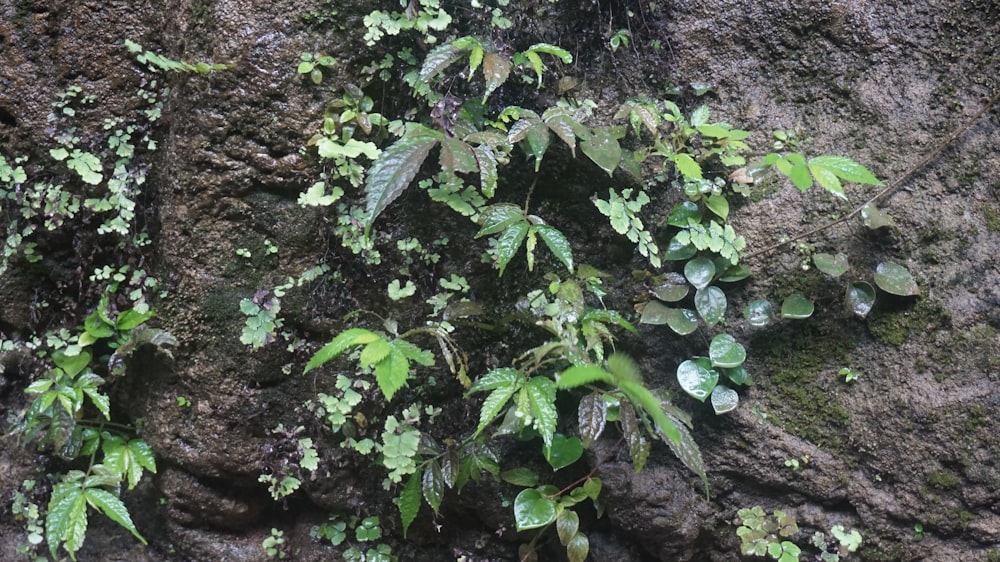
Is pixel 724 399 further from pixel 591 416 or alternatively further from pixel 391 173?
pixel 391 173

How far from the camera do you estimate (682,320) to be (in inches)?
78.5

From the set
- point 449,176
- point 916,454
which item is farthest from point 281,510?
point 916,454

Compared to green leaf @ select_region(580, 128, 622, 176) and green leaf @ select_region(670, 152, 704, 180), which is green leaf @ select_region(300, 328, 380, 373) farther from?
green leaf @ select_region(670, 152, 704, 180)

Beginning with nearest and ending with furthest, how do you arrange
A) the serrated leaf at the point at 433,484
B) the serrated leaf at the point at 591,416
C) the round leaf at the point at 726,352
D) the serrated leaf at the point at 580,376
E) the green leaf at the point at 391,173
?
the serrated leaf at the point at 580,376
the green leaf at the point at 391,173
the serrated leaf at the point at 591,416
the serrated leaf at the point at 433,484
the round leaf at the point at 726,352

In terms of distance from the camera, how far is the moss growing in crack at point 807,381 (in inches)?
79.4

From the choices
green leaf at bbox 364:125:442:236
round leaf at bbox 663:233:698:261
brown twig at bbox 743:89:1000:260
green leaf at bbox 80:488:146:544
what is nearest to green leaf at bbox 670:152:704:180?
round leaf at bbox 663:233:698:261

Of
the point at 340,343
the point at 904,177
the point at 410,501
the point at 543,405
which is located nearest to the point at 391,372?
the point at 340,343

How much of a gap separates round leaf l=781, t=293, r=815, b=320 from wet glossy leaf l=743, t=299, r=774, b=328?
41 millimetres

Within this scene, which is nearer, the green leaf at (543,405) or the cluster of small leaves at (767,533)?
the green leaf at (543,405)

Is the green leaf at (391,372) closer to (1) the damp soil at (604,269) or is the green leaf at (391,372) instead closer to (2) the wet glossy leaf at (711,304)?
(1) the damp soil at (604,269)

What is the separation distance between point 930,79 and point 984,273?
2.15ft

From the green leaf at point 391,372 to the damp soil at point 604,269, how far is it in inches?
17.9

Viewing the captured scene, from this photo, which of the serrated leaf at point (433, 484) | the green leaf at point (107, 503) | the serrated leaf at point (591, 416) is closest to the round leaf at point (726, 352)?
the serrated leaf at point (591, 416)

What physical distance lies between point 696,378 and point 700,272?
13.0 inches
